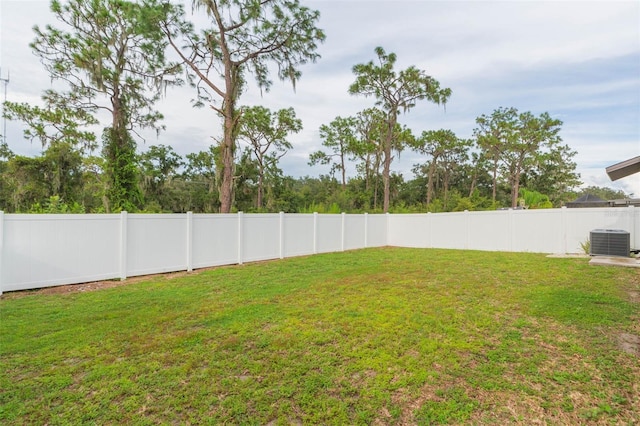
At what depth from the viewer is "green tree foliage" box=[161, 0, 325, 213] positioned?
10.3m

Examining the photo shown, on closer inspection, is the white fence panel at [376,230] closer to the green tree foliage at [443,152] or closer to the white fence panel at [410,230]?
the white fence panel at [410,230]

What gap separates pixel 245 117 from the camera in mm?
21422

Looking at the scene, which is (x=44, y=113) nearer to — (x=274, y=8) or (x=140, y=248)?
(x=274, y=8)

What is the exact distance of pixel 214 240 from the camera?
25.2 ft

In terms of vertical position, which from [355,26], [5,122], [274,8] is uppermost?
[274,8]

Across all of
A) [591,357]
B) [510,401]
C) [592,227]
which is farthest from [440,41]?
[510,401]

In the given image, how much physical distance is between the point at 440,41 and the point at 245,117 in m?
15.1

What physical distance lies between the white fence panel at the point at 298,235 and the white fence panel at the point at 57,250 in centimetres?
455

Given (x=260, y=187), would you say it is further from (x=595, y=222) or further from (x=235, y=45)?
(x=595, y=222)

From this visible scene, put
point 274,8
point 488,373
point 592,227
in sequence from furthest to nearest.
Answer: point 274,8, point 592,227, point 488,373

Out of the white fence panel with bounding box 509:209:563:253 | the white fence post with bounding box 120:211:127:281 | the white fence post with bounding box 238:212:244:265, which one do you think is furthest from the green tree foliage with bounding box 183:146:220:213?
the white fence panel with bounding box 509:209:563:253

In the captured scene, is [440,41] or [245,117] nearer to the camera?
[440,41]

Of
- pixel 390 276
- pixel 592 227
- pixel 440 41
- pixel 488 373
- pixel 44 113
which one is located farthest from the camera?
pixel 44 113

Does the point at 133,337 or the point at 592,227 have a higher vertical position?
the point at 592,227
